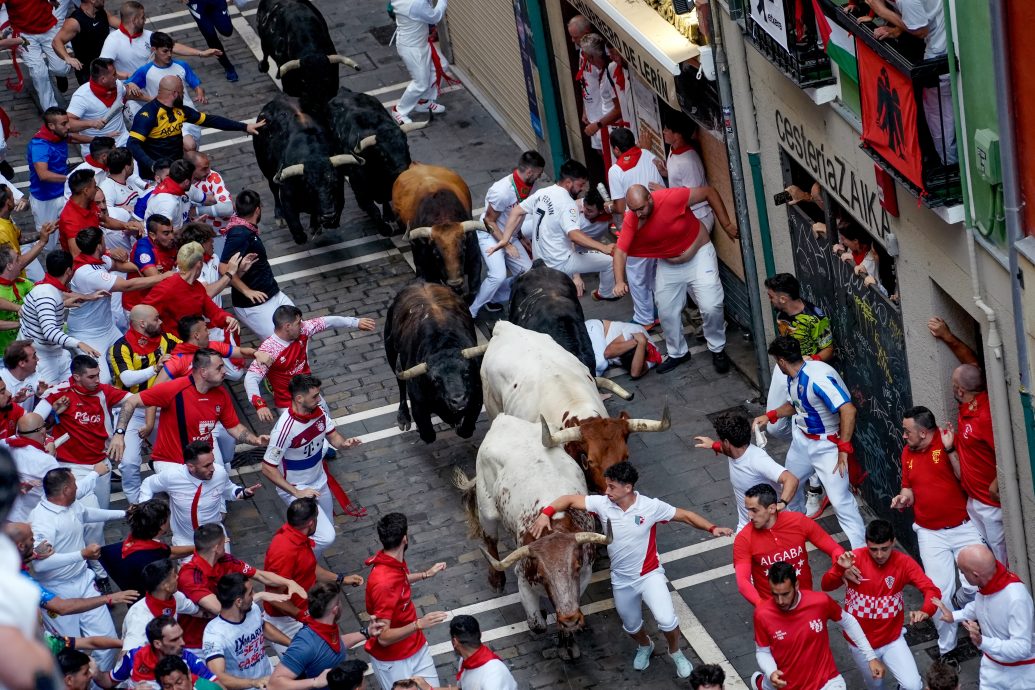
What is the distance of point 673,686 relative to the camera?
465 inches

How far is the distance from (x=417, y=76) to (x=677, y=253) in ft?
25.6

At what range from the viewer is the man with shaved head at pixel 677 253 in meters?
14.9

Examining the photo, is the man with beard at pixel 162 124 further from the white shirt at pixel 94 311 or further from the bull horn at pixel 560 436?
the bull horn at pixel 560 436

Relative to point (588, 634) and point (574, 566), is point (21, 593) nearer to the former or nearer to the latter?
point (574, 566)

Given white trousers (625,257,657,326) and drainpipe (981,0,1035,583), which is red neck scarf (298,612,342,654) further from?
white trousers (625,257,657,326)

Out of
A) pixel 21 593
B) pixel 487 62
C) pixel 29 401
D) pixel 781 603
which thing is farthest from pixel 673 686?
pixel 487 62

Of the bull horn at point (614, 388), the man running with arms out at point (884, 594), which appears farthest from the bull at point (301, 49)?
the man running with arms out at point (884, 594)

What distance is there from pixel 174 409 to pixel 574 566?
4083mm

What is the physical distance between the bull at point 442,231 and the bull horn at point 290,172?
1328mm

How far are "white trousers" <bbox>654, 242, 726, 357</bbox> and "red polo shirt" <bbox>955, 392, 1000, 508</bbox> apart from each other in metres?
4.60

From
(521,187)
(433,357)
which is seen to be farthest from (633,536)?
(521,187)

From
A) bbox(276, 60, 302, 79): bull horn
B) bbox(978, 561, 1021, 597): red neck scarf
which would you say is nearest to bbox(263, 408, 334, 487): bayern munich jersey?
bbox(978, 561, 1021, 597): red neck scarf

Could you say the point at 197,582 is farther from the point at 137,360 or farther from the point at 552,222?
the point at 552,222

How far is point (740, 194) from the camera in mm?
14188
